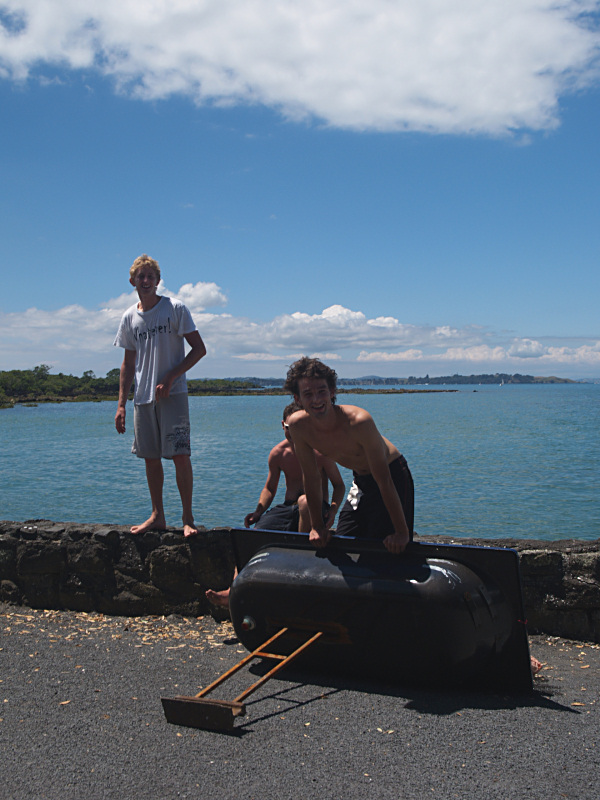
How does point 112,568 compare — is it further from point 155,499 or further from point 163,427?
point 163,427

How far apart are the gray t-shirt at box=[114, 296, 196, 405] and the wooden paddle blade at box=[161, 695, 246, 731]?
2.84 meters

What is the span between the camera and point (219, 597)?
5176mm

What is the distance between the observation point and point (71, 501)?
69.4 ft

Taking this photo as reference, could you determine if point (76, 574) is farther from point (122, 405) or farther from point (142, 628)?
point (122, 405)

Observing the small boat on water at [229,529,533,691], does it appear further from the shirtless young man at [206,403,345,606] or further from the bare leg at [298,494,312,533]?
the bare leg at [298,494,312,533]

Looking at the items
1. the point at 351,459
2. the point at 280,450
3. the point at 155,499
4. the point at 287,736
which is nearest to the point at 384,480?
the point at 351,459

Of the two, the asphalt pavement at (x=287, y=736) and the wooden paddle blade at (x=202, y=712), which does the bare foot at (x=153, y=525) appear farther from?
the wooden paddle blade at (x=202, y=712)

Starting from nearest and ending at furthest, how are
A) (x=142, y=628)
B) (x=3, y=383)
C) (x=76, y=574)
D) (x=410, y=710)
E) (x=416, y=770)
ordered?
(x=416, y=770), (x=410, y=710), (x=142, y=628), (x=76, y=574), (x=3, y=383)

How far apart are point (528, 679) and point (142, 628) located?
120 inches

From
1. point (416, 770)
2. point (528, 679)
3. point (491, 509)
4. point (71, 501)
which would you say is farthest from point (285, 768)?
point (71, 501)

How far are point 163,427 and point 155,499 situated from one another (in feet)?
2.19

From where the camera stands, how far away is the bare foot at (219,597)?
5.15 meters

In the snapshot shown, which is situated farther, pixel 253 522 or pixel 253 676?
pixel 253 522

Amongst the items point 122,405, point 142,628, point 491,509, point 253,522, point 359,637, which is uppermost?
point 122,405
